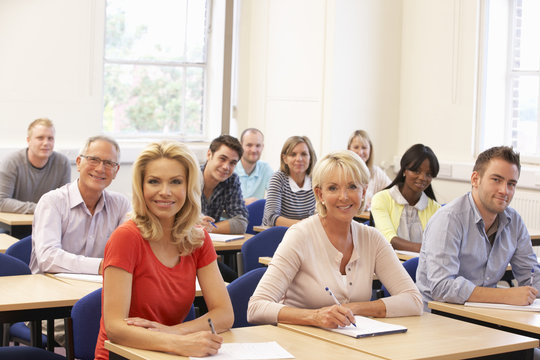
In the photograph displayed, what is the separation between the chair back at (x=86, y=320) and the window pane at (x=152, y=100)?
216 inches

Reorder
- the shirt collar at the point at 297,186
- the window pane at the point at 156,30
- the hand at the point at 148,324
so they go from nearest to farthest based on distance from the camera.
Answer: the hand at the point at 148,324
the shirt collar at the point at 297,186
the window pane at the point at 156,30

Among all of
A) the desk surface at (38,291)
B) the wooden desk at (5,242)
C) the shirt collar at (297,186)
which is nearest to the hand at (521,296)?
the desk surface at (38,291)

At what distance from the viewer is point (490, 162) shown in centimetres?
338

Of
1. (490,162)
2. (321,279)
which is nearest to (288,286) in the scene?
(321,279)

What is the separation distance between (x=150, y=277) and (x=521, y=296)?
1635 millimetres

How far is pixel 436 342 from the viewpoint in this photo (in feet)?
8.01

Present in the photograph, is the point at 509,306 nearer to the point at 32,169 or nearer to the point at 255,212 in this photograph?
the point at 255,212

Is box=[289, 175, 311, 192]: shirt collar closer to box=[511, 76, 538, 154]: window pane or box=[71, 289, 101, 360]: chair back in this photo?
box=[511, 76, 538, 154]: window pane

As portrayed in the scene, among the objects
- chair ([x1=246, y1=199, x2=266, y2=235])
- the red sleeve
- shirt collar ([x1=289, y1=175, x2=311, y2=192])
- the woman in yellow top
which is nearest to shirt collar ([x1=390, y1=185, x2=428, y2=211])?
the woman in yellow top

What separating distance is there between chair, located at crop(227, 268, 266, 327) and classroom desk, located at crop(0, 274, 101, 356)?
633mm

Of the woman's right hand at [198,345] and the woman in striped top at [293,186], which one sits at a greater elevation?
the woman in striped top at [293,186]

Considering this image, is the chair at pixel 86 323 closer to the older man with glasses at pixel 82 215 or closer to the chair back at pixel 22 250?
the older man with glasses at pixel 82 215

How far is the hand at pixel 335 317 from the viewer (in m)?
2.53

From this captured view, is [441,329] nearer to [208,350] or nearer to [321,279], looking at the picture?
[321,279]
